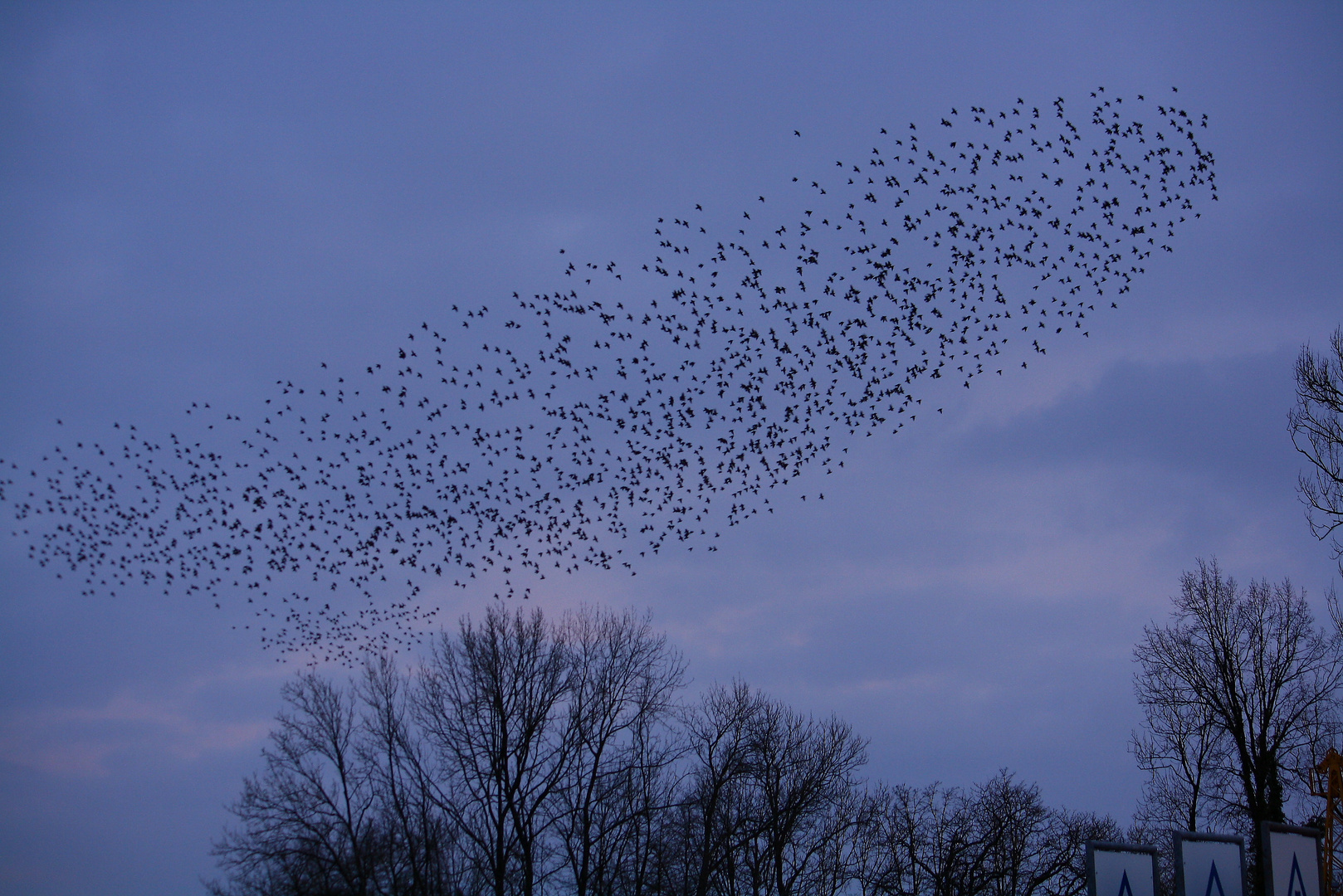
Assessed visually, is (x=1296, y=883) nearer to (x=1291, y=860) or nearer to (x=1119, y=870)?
(x=1291, y=860)

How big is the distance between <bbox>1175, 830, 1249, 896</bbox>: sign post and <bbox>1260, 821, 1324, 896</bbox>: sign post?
1065 mm

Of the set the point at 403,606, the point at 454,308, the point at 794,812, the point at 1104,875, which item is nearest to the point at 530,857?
the point at 794,812

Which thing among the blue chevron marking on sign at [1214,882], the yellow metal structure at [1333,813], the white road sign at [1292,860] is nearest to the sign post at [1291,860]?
the white road sign at [1292,860]

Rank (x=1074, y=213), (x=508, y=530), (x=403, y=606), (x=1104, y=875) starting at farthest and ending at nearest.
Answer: (x=403, y=606), (x=508, y=530), (x=1074, y=213), (x=1104, y=875)

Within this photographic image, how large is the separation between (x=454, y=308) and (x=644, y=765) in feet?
65.8

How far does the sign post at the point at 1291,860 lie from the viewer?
508 inches

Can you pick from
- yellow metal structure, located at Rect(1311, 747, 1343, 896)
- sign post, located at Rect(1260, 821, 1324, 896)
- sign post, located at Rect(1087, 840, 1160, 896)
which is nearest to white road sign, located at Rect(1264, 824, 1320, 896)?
sign post, located at Rect(1260, 821, 1324, 896)

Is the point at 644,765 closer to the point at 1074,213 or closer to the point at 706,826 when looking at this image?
the point at 706,826

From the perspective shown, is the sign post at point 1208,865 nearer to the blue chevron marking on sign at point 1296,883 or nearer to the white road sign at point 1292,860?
the white road sign at point 1292,860

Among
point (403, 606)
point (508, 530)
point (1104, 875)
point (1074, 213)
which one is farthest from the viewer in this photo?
point (403, 606)

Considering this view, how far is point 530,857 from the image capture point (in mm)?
32312

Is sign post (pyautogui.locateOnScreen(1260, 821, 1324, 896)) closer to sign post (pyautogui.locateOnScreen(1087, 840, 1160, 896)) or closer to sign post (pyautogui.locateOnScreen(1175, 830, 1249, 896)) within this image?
sign post (pyautogui.locateOnScreen(1175, 830, 1249, 896))

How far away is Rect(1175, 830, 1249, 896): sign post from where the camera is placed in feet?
37.6

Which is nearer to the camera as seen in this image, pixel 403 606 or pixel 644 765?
pixel 403 606
